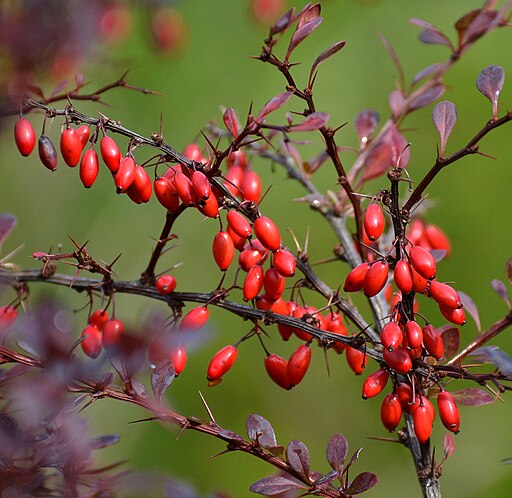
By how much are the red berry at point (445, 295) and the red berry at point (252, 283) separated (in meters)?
0.19

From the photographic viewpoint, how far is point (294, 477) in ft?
2.65

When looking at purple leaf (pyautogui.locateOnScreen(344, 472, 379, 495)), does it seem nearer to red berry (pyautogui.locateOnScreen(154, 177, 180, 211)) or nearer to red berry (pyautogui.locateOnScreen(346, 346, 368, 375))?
red berry (pyautogui.locateOnScreen(346, 346, 368, 375))

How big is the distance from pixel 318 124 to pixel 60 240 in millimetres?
1529

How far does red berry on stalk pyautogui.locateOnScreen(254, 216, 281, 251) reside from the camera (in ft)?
2.72

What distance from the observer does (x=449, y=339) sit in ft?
2.90

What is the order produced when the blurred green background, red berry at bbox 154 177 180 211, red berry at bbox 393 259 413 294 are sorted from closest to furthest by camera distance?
red berry at bbox 393 259 413 294
red berry at bbox 154 177 180 211
the blurred green background

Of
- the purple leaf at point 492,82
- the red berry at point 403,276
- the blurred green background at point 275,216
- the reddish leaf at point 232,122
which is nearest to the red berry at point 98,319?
the reddish leaf at point 232,122

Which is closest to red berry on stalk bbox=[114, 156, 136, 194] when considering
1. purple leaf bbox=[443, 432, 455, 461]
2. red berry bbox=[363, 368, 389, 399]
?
red berry bbox=[363, 368, 389, 399]

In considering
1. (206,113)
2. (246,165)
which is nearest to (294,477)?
(246,165)

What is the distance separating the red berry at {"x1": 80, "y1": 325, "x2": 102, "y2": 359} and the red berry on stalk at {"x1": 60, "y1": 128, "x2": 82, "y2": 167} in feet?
0.60

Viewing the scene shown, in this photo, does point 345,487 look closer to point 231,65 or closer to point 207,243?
point 207,243

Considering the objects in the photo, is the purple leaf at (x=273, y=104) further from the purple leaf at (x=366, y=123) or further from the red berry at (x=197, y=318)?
the purple leaf at (x=366, y=123)

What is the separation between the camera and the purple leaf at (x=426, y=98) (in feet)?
3.75

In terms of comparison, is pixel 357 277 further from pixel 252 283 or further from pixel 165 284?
pixel 165 284
